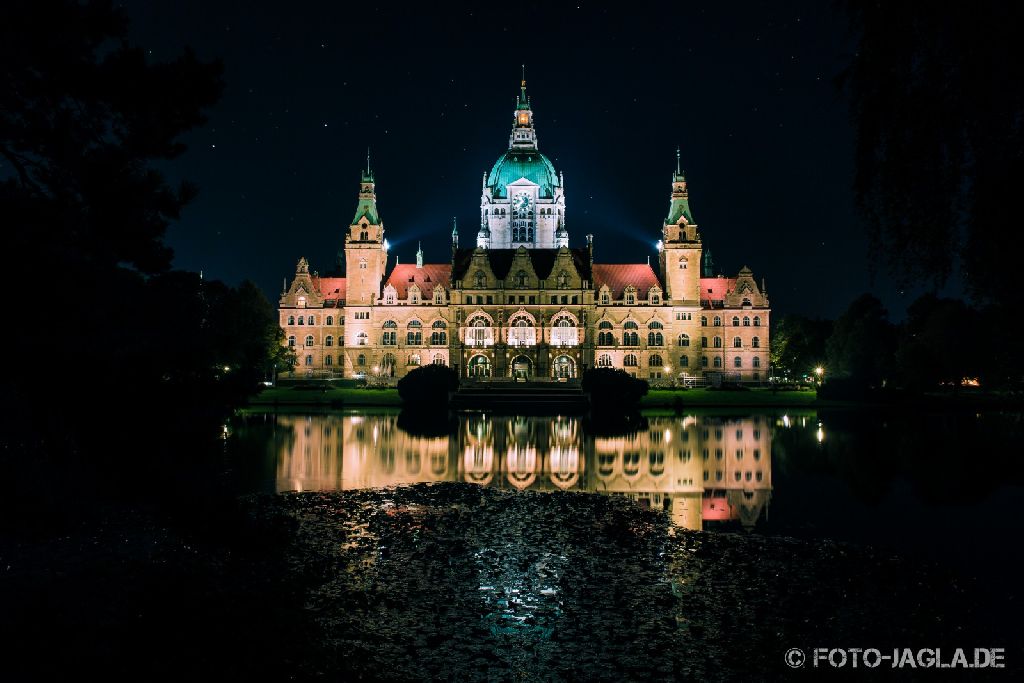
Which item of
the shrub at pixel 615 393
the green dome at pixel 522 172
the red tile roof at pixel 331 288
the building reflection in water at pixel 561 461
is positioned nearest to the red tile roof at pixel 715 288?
the green dome at pixel 522 172

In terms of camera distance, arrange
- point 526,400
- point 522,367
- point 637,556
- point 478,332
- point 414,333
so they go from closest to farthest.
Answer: point 637,556, point 526,400, point 522,367, point 478,332, point 414,333

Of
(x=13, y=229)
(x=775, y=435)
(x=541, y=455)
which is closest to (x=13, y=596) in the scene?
(x=13, y=229)

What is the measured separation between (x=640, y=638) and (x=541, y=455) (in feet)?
58.3

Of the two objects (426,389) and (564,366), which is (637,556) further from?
(564,366)

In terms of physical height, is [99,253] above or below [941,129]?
below

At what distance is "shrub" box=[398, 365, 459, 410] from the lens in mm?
53844

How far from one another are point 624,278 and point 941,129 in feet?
280

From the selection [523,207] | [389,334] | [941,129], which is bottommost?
[941,129]

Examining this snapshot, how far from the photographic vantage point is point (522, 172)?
11588 centimetres

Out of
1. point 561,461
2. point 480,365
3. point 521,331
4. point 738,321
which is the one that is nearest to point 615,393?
point 561,461

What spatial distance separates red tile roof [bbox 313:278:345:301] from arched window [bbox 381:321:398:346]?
29.0 ft

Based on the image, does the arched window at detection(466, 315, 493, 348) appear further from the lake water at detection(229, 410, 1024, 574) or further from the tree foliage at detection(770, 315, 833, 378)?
the lake water at detection(229, 410, 1024, 574)

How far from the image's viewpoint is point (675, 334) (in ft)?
293

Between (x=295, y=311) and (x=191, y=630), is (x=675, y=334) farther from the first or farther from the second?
(x=191, y=630)
